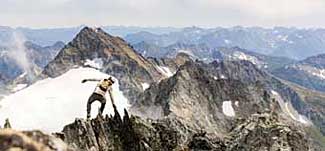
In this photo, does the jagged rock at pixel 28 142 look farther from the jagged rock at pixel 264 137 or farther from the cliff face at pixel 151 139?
the jagged rock at pixel 264 137

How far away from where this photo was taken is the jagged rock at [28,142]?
8250 mm

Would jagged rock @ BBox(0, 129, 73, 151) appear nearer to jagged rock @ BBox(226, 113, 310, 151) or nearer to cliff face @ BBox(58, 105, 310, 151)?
cliff face @ BBox(58, 105, 310, 151)

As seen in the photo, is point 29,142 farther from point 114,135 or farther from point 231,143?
point 231,143

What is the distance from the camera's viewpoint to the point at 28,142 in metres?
8.35

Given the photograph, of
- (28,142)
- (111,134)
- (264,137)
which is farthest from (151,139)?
(28,142)

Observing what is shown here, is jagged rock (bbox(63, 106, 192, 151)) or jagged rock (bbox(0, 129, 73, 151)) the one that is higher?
jagged rock (bbox(0, 129, 73, 151))

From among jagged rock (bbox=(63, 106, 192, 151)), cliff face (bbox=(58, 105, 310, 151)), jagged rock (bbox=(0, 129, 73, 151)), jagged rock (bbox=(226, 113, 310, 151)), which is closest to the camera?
jagged rock (bbox=(0, 129, 73, 151))

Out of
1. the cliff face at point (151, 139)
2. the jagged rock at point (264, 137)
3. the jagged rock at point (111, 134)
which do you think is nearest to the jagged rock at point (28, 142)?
the jagged rock at point (111, 134)

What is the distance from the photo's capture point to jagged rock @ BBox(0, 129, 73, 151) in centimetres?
825

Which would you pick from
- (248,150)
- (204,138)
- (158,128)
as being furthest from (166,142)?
(248,150)

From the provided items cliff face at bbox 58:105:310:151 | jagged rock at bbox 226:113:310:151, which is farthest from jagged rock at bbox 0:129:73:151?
jagged rock at bbox 226:113:310:151

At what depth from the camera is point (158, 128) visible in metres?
62.8

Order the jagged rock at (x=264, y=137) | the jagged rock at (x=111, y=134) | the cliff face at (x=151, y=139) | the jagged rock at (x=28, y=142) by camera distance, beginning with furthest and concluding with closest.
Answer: the jagged rock at (x=264, y=137), the cliff face at (x=151, y=139), the jagged rock at (x=111, y=134), the jagged rock at (x=28, y=142)

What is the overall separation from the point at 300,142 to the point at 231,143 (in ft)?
19.4
